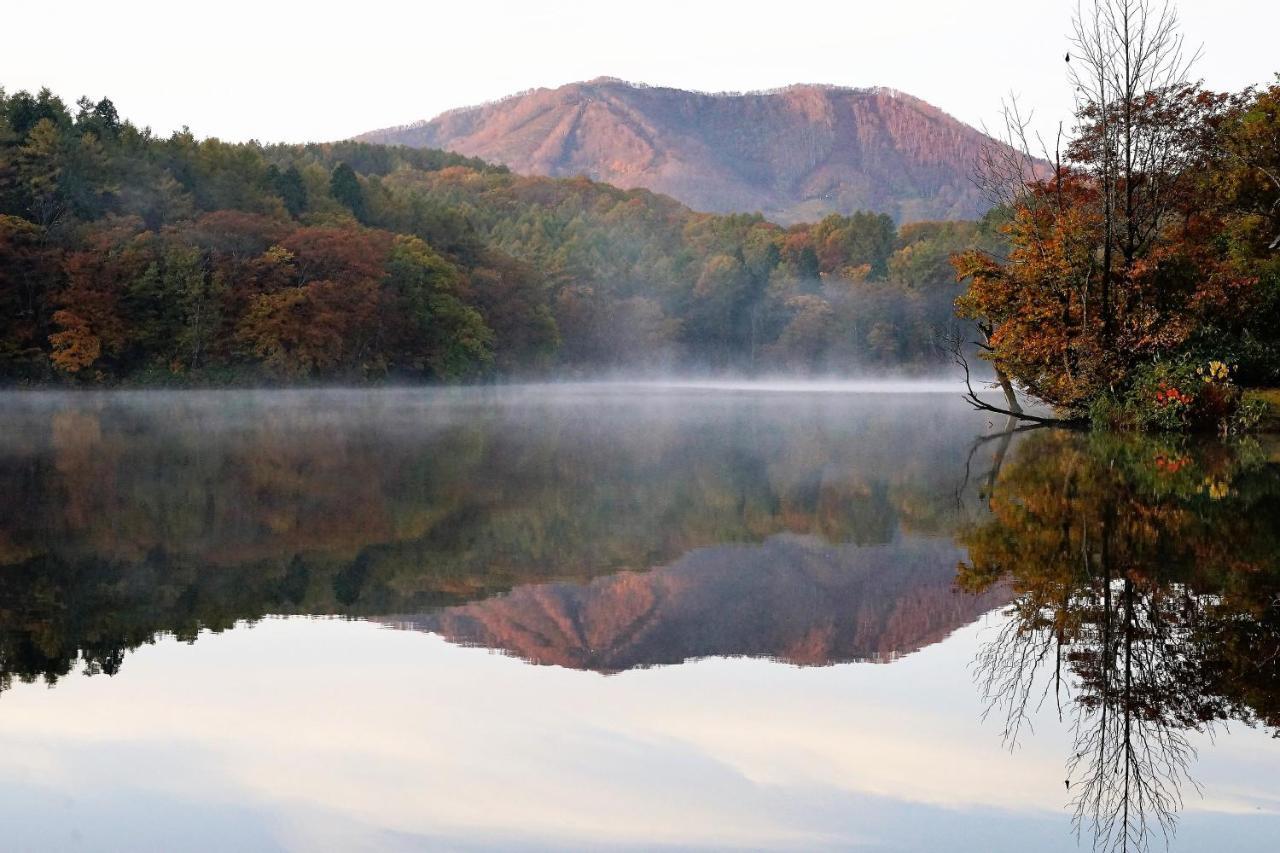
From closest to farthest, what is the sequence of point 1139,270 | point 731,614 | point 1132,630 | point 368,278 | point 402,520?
1. point 1132,630
2. point 731,614
3. point 402,520
4. point 1139,270
5. point 368,278

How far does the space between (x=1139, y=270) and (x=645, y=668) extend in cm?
1931

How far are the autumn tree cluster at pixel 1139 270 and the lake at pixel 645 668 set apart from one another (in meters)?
10.2

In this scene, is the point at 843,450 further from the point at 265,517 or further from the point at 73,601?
the point at 73,601

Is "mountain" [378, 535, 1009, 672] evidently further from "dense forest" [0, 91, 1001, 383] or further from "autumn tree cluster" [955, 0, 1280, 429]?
"dense forest" [0, 91, 1001, 383]

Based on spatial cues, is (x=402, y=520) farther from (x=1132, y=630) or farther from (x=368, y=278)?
(x=368, y=278)

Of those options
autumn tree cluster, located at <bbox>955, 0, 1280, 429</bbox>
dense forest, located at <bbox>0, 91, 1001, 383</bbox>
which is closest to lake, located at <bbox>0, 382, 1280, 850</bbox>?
autumn tree cluster, located at <bbox>955, 0, 1280, 429</bbox>

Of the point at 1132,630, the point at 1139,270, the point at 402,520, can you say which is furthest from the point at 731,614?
the point at 1139,270

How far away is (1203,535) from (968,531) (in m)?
1.93

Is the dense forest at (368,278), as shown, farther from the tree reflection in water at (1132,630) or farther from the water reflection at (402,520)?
the tree reflection in water at (1132,630)

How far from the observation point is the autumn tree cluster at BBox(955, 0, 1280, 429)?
23812mm

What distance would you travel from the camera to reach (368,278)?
232ft

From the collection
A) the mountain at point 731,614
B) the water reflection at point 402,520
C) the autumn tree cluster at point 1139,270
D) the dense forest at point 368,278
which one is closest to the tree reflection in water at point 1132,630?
the mountain at point 731,614

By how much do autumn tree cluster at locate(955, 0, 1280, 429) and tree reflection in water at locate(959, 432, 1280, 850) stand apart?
11304 mm

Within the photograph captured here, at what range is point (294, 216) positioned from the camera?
84.3m
